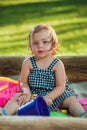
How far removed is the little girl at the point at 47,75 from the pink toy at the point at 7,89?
0.08 meters

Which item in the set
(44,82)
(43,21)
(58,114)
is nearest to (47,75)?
(44,82)

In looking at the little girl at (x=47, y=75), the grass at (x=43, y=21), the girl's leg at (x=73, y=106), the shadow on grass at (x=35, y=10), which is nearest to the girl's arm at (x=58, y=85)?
the little girl at (x=47, y=75)

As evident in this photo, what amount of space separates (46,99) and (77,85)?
2.85 ft

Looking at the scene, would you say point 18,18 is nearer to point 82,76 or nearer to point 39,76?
point 82,76

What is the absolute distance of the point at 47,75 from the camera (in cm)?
348

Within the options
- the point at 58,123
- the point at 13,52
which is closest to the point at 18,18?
the point at 13,52

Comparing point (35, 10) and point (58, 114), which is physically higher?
point (35, 10)

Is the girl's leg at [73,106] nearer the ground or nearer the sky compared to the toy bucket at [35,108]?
nearer the ground

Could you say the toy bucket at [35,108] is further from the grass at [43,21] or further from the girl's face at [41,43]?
the grass at [43,21]

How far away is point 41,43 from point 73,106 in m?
0.48

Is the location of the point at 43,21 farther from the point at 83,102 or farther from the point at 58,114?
the point at 58,114

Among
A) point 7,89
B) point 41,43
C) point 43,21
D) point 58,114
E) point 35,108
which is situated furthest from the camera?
point 43,21

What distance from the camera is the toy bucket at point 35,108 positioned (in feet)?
9.99

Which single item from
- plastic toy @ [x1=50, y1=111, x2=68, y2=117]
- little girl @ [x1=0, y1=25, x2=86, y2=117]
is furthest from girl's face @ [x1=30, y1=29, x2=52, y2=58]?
plastic toy @ [x1=50, y1=111, x2=68, y2=117]
